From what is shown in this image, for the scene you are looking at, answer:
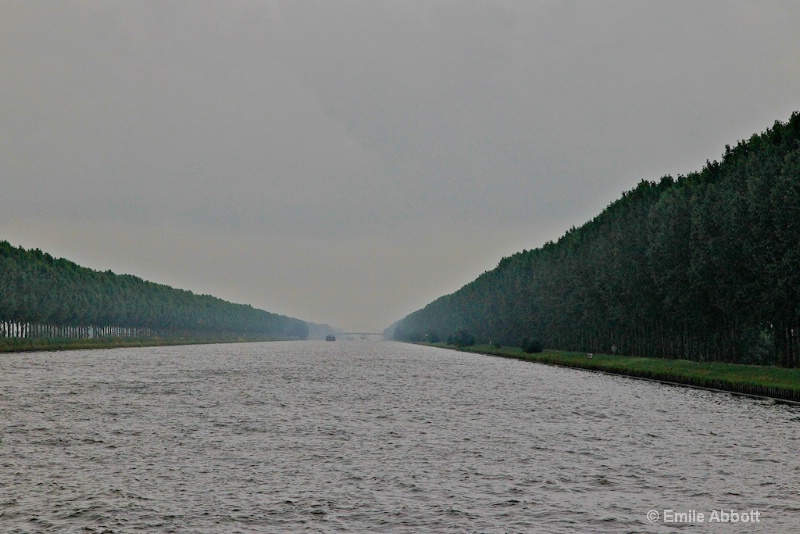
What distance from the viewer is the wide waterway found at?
17.2m

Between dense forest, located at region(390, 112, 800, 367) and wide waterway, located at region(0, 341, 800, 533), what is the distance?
55.2 ft

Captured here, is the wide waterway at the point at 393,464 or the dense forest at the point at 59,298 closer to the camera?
the wide waterway at the point at 393,464

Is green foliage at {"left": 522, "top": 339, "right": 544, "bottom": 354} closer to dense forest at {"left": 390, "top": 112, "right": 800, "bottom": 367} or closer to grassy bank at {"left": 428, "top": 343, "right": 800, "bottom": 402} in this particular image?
dense forest at {"left": 390, "top": 112, "right": 800, "bottom": 367}

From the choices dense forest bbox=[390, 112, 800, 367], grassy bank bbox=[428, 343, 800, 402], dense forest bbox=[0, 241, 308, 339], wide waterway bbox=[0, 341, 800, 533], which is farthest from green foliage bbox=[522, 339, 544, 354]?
dense forest bbox=[0, 241, 308, 339]

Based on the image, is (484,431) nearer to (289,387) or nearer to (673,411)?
(673,411)

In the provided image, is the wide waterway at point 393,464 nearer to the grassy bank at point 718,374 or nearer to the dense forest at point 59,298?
the grassy bank at point 718,374

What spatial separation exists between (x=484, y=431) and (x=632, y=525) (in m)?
14.7

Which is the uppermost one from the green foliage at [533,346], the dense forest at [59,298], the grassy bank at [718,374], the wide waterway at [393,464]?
the dense forest at [59,298]

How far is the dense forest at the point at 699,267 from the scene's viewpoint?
185 feet

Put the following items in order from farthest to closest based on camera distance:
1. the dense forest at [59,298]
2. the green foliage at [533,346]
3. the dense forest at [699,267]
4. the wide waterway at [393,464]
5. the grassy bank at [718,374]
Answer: the dense forest at [59,298] → the green foliage at [533,346] → the dense forest at [699,267] → the grassy bank at [718,374] → the wide waterway at [393,464]

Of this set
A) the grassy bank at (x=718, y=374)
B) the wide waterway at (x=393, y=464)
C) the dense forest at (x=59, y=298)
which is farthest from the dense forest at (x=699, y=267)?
the dense forest at (x=59, y=298)

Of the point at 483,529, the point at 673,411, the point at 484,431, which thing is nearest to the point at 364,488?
the point at 483,529

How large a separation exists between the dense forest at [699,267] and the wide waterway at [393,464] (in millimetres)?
16829

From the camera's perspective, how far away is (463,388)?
54.0 m
